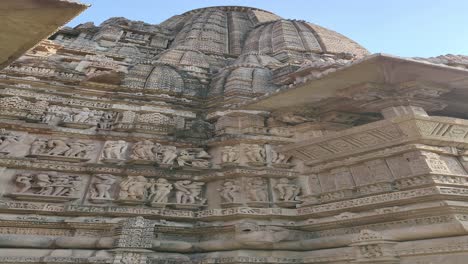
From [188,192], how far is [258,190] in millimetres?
1317

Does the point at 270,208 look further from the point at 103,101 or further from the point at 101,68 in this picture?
the point at 101,68

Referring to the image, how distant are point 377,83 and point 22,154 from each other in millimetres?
6661

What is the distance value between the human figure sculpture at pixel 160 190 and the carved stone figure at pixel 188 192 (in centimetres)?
17

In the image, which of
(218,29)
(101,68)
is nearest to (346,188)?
(101,68)

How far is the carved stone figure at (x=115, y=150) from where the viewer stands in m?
5.66

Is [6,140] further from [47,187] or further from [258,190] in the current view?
[258,190]

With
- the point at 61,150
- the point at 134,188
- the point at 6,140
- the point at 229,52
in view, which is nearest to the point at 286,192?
the point at 134,188

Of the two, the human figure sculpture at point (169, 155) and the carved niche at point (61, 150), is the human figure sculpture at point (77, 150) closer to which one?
the carved niche at point (61, 150)

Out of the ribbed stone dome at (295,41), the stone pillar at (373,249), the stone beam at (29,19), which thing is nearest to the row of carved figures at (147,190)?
the stone pillar at (373,249)

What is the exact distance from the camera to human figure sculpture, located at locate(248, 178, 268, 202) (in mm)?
5099

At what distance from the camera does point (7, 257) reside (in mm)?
3967

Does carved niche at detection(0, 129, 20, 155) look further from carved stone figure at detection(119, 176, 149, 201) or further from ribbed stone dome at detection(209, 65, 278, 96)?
ribbed stone dome at detection(209, 65, 278, 96)

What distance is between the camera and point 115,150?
18.9 ft

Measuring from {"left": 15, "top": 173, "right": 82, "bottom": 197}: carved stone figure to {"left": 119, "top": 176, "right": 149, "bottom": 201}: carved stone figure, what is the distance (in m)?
0.79
